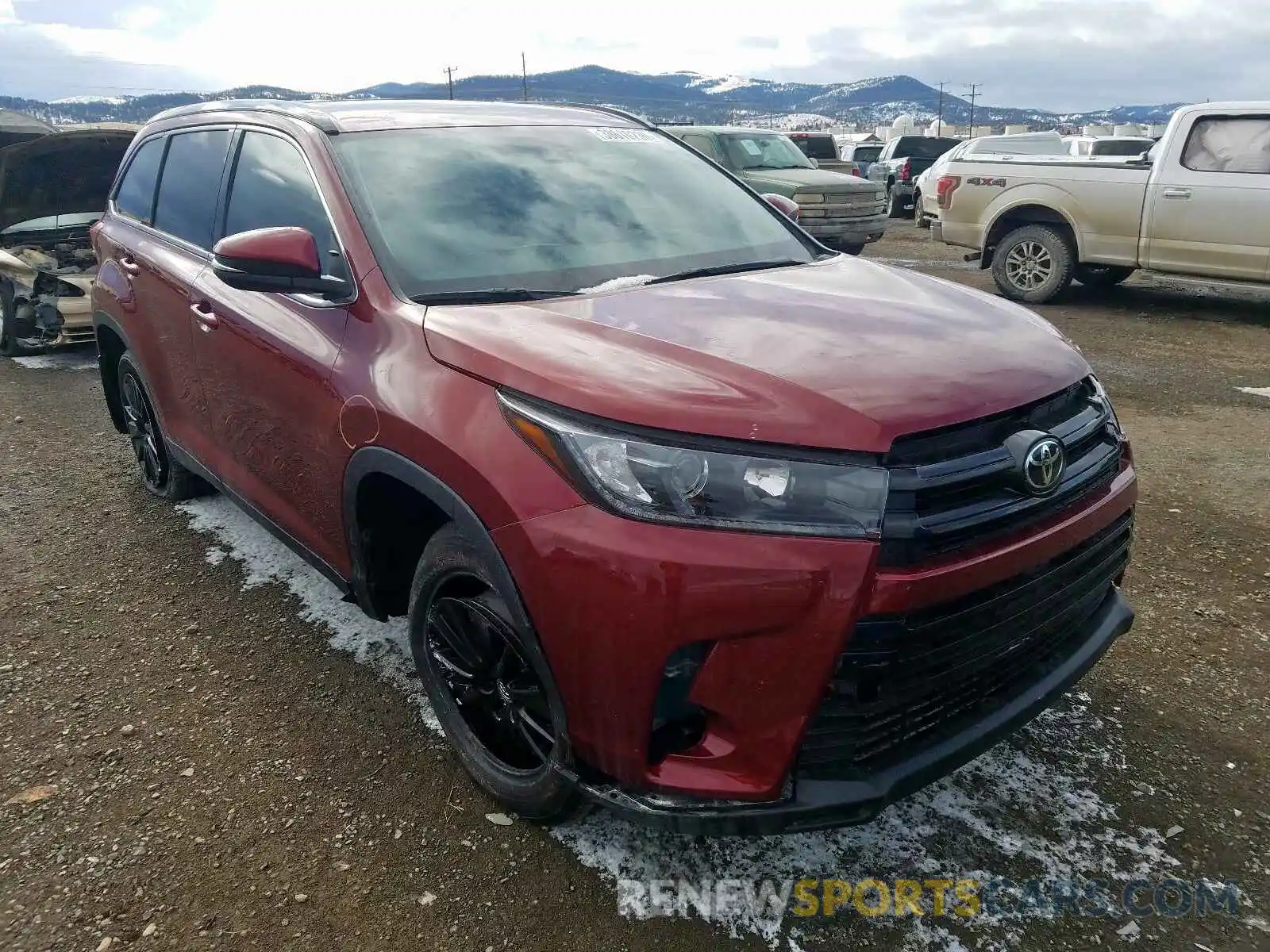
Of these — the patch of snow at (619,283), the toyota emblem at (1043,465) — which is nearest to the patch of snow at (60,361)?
the patch of snow at (619,283)

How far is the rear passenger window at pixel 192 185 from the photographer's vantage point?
356 centimetres

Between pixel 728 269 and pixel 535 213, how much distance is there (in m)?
0.63

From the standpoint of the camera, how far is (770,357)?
201cm

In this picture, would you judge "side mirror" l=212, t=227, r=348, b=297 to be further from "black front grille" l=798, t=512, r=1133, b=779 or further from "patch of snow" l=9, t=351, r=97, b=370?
"patch of snow" l=9, t=351, r=97, b=370

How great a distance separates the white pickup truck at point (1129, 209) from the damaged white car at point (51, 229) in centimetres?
814

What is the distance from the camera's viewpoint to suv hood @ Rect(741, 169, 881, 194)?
39.8 ft

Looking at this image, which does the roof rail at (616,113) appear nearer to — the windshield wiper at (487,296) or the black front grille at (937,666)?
the windshield wiper at (487,296)

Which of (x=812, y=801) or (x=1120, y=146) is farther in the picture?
(x=1120, y=146)

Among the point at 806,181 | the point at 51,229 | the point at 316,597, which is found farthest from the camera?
the point at 806,181

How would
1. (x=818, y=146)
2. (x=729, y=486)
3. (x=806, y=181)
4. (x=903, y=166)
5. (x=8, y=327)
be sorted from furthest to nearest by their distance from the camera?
(x=903, y=166)
(x=818, y=146)
(x=806, y=181)
(x=8, y=327)
(x=729, y=486)

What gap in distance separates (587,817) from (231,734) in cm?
119

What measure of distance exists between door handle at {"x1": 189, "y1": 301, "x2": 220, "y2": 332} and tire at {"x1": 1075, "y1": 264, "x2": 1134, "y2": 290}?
362 inches

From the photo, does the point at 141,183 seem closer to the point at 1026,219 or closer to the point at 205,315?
the point at 205,315

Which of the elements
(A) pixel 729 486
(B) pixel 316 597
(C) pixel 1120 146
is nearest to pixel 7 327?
(B) pixel 316 597
